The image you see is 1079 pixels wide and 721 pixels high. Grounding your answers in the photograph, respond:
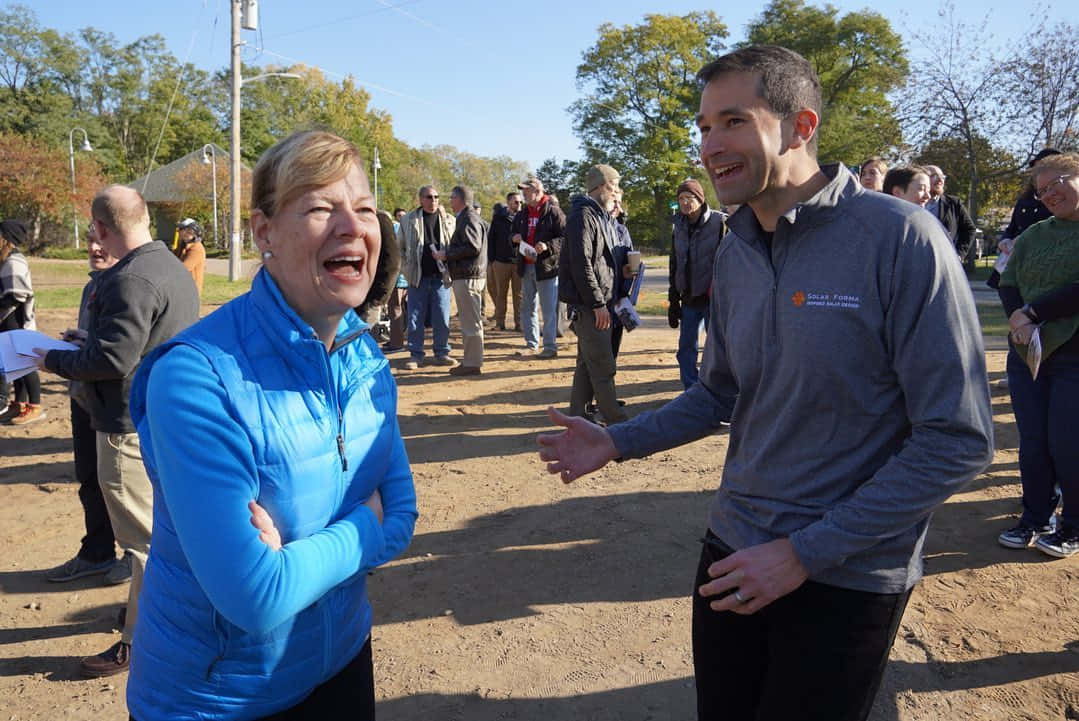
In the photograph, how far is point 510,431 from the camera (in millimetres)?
7418

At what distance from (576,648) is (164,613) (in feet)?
7.80

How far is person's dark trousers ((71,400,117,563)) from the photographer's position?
14.6 feet

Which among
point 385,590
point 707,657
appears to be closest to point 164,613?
point 707,657

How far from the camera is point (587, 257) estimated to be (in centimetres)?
665

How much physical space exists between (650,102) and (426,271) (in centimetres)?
4680

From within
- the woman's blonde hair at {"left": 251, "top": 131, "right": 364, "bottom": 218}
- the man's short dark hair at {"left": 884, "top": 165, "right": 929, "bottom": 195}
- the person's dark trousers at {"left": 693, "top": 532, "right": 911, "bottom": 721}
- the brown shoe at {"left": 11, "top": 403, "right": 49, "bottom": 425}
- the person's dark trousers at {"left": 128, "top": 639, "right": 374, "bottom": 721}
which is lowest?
the brown shoe at {"left": 11, "top": 403, "right": 49, "bottom": 425}

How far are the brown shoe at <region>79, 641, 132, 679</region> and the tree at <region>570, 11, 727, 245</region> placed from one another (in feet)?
160

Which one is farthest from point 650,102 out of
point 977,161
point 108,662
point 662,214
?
point 108,662

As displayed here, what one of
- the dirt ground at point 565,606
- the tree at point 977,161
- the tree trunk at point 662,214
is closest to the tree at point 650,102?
the tree trunk at point 662,214

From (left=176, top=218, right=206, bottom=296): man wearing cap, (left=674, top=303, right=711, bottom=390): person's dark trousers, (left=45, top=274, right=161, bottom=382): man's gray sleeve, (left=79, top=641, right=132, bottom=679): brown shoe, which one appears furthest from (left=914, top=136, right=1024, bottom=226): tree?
(left=79, top=641, right=132, bottom=679): brown shoe

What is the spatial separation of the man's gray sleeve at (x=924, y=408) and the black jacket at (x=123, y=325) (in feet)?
9.89

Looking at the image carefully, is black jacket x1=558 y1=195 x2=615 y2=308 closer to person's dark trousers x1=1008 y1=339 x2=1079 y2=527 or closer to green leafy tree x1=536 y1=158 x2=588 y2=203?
person's dark trousers x1=1008 y1=339 x2=1079 y2=527

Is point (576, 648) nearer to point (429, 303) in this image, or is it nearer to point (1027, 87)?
point (429, 303)

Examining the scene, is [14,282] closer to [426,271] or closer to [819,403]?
[426,271]
